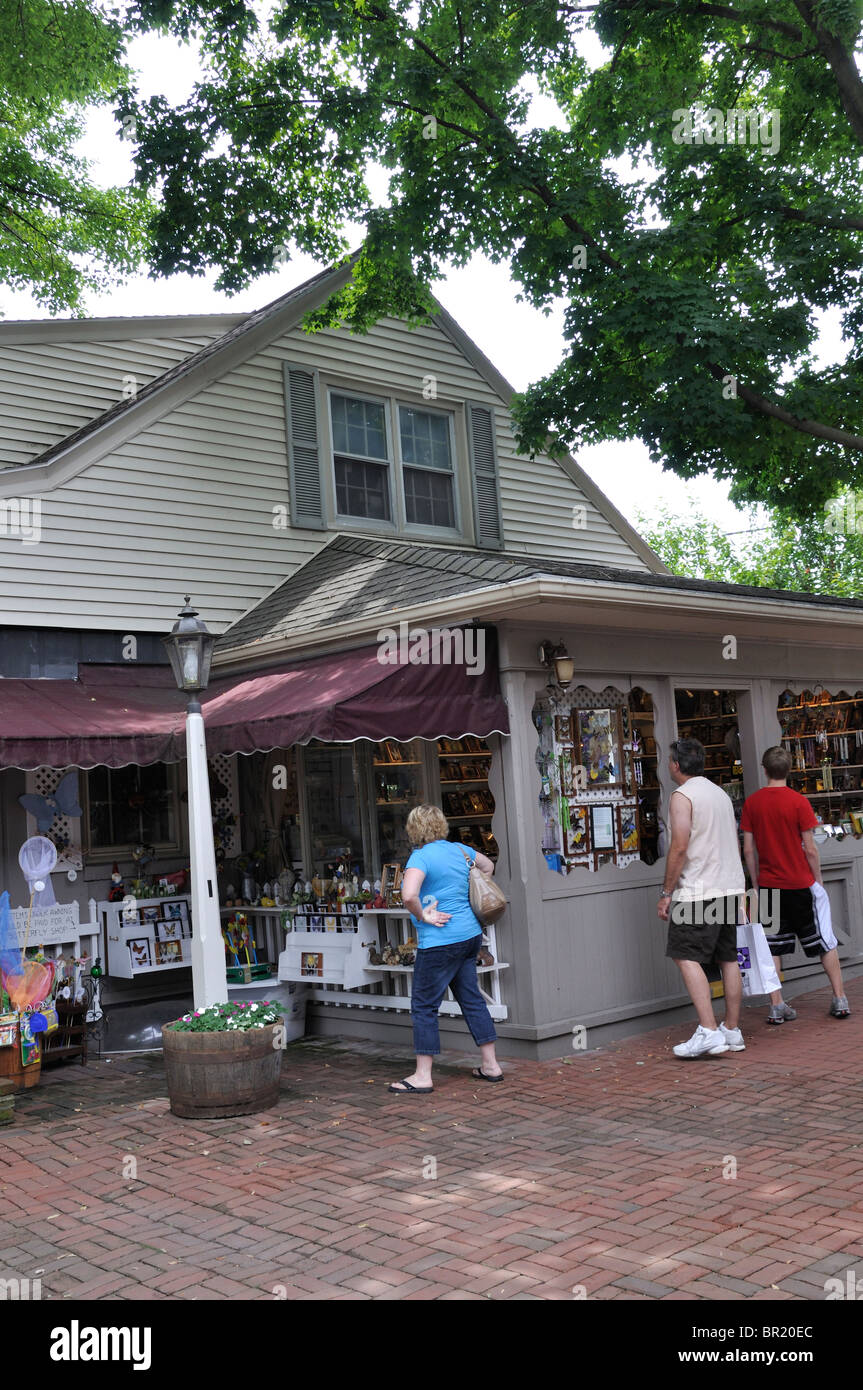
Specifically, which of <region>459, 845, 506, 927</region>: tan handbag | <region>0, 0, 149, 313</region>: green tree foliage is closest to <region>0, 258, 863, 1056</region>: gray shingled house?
<region>459, 845, 506, 927</region>: tan handbag

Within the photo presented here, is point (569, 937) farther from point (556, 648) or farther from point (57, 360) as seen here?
point (57, 360)

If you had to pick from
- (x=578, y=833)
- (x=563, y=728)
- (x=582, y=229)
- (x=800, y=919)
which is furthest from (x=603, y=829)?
(x=582, y=229)

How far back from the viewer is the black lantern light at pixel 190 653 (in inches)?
280

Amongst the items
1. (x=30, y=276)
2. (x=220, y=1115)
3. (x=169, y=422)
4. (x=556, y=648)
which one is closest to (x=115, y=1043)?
(x=220, y=1115)

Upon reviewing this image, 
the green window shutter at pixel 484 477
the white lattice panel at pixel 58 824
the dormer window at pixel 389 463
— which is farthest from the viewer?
the green window shutter at pixel 484 477

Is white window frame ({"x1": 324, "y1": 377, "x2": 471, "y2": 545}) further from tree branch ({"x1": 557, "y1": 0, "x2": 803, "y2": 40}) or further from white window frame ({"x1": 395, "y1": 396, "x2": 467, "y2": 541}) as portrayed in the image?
tree branch ({"x1": 557, "y1": 0, "x2": 803, "y2": 40})

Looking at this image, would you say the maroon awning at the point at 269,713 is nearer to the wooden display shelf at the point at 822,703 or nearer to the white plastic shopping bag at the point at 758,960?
the white plastic shopping bag at the point at 758,960

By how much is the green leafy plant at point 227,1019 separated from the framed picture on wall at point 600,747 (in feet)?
9.97

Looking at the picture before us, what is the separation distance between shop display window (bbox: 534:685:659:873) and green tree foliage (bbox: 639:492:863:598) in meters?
21.4

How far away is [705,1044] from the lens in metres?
7.30

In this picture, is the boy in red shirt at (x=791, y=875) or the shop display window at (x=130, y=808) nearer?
the boy in red shirt at (x=791, y=875)

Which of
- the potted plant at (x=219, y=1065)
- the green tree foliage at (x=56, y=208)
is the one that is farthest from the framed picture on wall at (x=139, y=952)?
the green tree foliage at (x=56, y=208)

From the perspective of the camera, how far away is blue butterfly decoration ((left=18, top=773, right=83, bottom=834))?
8.70 meters

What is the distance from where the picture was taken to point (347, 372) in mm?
12266
